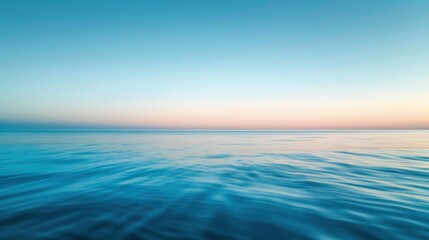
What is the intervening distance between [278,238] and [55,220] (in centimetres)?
471

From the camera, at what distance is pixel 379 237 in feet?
12.1

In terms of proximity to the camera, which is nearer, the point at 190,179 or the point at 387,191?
the point at 387,191

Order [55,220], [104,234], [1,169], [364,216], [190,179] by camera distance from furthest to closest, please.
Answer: [1,169] → [190,179] → [364,216] → [55,220] → [104,234]

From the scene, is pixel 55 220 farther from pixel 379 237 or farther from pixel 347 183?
pixel 347 183

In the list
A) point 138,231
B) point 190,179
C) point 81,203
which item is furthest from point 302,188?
point 81,203

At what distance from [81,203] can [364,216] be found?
7.14 meters

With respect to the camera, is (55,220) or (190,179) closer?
(55,220)

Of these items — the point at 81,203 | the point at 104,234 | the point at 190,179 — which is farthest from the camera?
the point at 190,179

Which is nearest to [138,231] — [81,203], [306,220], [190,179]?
[81,203]

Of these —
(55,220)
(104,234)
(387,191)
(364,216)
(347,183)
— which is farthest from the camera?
(347,183)

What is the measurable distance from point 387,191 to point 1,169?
1688 centimetres

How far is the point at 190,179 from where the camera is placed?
26.8 ft

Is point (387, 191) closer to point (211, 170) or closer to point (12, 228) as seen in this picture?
point (211, 170)

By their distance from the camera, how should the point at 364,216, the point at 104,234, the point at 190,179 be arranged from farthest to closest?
the point at 190,179 < the point at 364,216 < the point at 104,234
